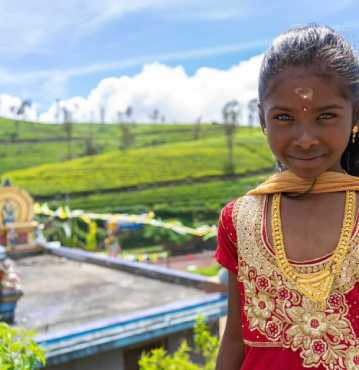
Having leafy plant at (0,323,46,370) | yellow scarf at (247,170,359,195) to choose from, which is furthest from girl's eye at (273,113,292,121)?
leafy plant at (0,323,46,370)

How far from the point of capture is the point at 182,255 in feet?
62.2

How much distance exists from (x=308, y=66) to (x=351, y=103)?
0.13 metres

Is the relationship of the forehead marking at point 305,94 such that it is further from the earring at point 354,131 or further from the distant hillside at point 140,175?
the distant hillside at point 140,175

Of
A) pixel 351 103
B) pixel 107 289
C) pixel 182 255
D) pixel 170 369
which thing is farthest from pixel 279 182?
pixel 182 255

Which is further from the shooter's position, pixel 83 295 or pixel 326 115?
pixel 83 295

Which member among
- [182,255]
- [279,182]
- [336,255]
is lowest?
[182,255]

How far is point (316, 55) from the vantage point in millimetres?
1171

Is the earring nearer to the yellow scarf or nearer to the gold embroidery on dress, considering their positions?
the yellow scarf

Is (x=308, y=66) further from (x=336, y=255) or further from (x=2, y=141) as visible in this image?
(x=2, y=141)

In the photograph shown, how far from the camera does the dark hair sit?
1.17m

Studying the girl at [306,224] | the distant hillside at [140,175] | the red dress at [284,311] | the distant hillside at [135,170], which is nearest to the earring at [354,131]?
the girl at [306,224]

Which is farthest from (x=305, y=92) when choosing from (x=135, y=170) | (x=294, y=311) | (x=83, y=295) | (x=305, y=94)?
(x=135, y=170)

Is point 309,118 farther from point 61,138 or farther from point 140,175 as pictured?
point 61,138

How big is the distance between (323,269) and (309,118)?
0.32 metres
